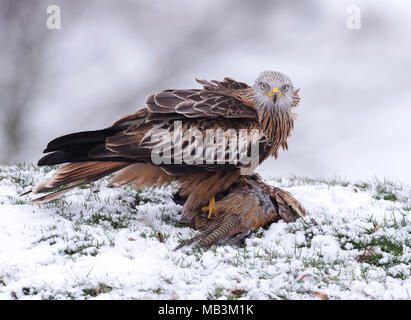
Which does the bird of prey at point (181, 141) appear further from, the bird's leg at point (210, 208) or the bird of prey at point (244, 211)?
the bird of prey at point (244, 211)

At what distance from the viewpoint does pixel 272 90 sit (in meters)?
5.61

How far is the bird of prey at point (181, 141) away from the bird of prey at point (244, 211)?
0.45 feet

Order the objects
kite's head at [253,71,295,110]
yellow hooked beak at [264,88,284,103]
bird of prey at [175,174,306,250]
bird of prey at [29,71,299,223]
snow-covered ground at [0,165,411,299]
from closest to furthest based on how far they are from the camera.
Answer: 1. snow-covered ground at [0,165,411,299]
2. bird of prey at [175,174,306,250]
3. bird of prey at [29,71,299,223]
4. yellow hooked beak at [264,88,284,103]
5. kite's head at [253,71,295,110]

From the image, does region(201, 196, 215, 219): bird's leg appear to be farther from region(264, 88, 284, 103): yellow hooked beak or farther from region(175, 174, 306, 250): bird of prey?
region(264, 88, 284, 103): yellow hooked beak

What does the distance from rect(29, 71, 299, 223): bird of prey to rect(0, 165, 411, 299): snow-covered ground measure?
438mm

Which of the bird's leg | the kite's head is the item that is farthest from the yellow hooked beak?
the bird's leg

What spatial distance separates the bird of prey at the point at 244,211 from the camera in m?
5.05

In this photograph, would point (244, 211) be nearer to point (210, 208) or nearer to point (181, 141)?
→ point (210, 208)

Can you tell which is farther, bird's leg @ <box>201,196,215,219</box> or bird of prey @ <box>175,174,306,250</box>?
bird's leg @ <box>201,196,215,219</box>

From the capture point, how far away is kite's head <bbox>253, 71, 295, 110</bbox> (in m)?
5.64

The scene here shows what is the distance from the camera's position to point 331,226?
5.12 m
